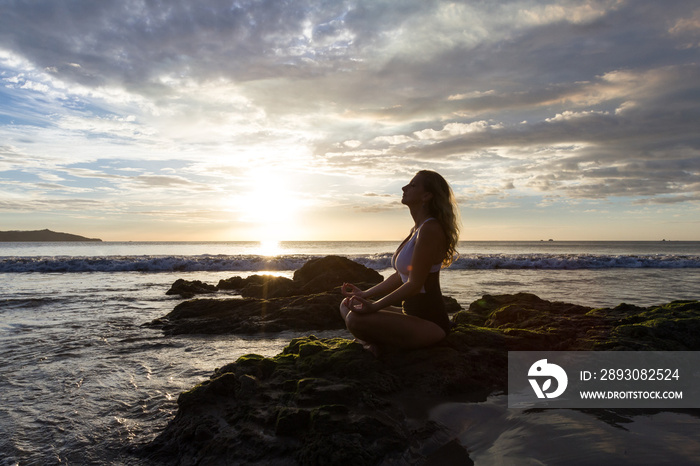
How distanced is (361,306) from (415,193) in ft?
4.97

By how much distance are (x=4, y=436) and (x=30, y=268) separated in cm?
3535

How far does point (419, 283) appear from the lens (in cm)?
466

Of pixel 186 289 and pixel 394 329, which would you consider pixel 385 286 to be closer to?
pixel 394 329

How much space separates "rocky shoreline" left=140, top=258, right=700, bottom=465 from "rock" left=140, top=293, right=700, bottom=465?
11mm

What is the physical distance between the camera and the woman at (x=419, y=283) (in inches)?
184

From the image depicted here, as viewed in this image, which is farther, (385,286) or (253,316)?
(253,316)

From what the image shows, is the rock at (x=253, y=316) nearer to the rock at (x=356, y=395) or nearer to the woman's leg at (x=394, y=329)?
the rock at (x=356, y=395)

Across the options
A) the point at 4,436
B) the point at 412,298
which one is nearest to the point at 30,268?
the point at 4,436

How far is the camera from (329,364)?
4.63 m

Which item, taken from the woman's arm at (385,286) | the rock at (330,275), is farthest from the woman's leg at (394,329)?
the rock at (330,275)

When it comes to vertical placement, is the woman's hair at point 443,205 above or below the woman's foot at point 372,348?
above

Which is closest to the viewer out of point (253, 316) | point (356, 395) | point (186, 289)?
point (356, 395)

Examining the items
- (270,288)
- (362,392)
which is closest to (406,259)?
(362,392)

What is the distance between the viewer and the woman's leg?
479 centimetres
